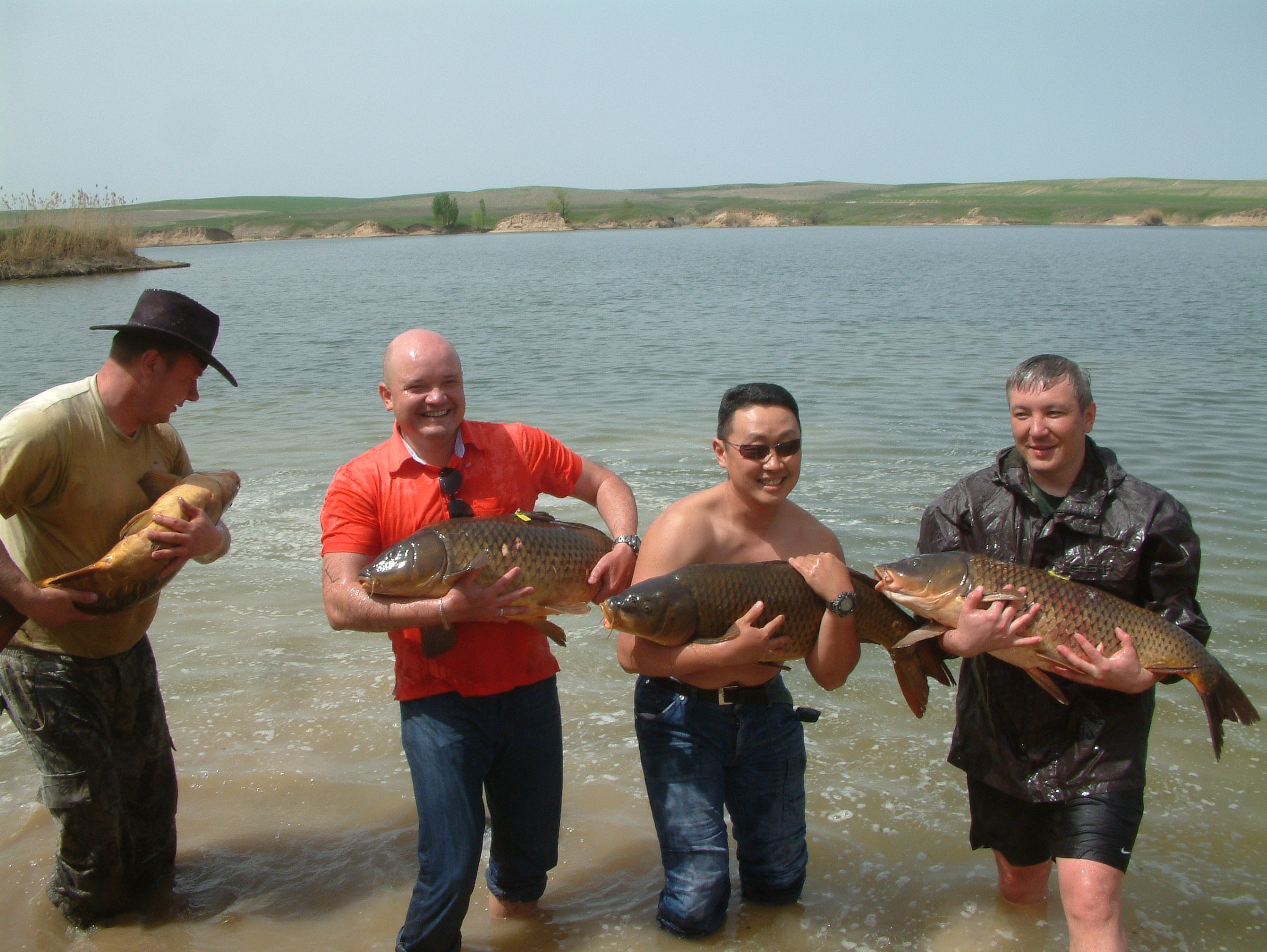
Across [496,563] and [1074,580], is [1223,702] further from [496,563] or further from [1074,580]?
[496,563]

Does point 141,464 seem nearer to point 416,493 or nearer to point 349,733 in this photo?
point 416,493

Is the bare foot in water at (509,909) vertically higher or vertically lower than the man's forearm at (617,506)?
lower

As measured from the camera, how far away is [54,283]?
41938 mm

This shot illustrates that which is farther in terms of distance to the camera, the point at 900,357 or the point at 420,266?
the point at 420,266

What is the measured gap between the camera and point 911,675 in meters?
3.81

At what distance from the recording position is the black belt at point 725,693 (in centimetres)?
388

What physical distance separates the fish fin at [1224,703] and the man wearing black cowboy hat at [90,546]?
12.0 ft

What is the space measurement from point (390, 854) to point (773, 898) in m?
1.93

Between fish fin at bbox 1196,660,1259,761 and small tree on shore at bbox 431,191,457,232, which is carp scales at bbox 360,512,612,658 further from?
small tree on shore at bbox 431,191,457,232

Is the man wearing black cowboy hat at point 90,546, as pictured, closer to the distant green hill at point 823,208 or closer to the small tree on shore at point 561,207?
the distant green hill at point 823,208

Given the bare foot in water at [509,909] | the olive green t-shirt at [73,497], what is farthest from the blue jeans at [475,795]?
the olive green t-shirt at [73,497]

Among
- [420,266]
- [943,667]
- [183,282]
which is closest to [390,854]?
[943,667]

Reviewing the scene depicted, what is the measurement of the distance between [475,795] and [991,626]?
193 centimetres

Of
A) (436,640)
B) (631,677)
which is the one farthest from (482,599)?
(631,677)
